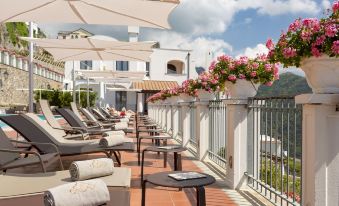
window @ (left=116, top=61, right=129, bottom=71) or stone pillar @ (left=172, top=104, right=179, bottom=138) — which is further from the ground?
window @ (left=116, top=61, right=129, bottom=71)

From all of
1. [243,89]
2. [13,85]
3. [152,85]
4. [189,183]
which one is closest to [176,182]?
[189,183]

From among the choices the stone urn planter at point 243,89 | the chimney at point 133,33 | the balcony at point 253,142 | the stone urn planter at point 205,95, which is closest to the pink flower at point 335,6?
the balcony at point 253,142

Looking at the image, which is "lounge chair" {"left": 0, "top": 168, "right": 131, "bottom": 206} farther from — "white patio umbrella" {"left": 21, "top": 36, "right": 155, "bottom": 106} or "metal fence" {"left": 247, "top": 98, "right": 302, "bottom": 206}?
"white patio umbrella" {"left": 21, "top": 36, "right": 155, "bottom": 106}

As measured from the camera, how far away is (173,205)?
427 cm

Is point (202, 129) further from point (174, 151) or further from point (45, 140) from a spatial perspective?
point (45, 140)

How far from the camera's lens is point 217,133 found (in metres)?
7.38

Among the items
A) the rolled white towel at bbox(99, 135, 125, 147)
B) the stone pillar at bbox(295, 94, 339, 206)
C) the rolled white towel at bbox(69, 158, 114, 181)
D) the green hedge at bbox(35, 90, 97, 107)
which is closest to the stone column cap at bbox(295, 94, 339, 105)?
the stone pillar at bbox(295, 94, 339, 206)

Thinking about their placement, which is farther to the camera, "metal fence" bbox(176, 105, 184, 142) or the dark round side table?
"metal fence" bbox(176, 105, 184, 142)

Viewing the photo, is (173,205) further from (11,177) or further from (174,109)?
(174,109)

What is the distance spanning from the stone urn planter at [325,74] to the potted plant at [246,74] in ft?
6.72

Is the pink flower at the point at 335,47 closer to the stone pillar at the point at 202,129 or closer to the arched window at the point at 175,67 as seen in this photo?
the stone pillar at the point at 202,129

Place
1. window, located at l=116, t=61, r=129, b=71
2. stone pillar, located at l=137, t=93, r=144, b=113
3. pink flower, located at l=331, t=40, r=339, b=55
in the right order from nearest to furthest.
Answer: pink flower, located at l=331, t=40, r=339, b=55 → stone pillar, located at l=137, t=93, r=144, b=113 → window, located at l=116, t=61, r=129, b=71

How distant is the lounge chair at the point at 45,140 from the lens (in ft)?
17.5

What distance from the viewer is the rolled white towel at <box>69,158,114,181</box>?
10.5 ft
